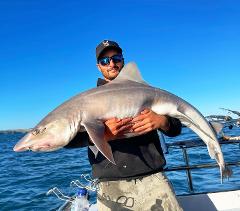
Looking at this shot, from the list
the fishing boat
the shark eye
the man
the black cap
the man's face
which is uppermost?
the black cap

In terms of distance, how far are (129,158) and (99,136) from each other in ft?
2.34

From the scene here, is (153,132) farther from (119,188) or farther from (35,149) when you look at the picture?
(35,149)

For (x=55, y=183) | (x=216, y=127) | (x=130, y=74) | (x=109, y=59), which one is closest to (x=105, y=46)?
(x=109, y=59)

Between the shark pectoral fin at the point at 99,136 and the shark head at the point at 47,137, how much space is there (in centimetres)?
24

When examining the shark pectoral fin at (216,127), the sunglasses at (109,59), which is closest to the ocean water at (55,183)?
the sunglasses at (109,59)

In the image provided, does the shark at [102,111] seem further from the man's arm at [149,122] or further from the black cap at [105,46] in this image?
the black cap at [105,46]

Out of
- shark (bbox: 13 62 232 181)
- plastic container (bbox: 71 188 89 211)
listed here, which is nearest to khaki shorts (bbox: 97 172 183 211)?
shark (bbox: 13 62 232 181)

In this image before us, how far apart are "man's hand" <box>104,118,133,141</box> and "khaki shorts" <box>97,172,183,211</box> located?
702 millimetres

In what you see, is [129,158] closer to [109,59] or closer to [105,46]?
[109,59]

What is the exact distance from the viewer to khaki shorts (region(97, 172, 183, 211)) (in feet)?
14.8

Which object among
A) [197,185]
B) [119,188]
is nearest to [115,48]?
[119,188]

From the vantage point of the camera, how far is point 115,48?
5.04m

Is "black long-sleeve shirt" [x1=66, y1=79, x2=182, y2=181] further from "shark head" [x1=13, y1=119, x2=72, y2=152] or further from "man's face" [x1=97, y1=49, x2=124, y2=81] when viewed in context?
"man's face" [x1=97, y1=49, x2=124, y2=81]

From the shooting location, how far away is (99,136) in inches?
152
